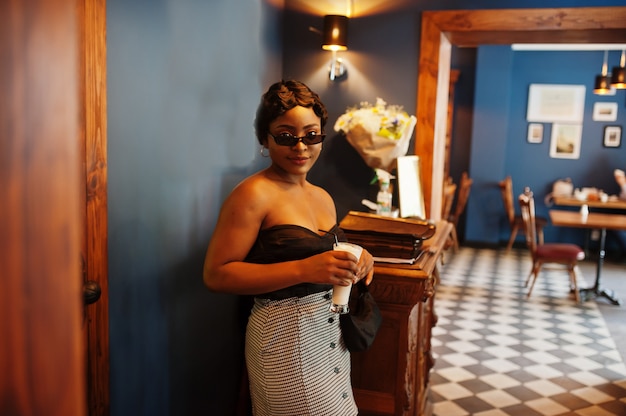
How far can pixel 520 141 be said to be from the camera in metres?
9.23

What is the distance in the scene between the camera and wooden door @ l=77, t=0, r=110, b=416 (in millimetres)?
1601

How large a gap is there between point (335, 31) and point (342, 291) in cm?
204

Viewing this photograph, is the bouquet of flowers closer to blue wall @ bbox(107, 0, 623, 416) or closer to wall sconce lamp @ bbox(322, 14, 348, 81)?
wall sconce lamp @ bbox(322, 14, 348, 81)

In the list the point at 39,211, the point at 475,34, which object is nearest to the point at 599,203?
the point at 475,34

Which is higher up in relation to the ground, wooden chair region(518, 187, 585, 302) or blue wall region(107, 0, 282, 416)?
blue wall region(107, 0, 282, 416)

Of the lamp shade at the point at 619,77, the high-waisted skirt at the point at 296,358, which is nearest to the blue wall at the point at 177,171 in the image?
the high-waisted skirt at the point at 296,358

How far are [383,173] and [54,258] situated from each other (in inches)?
117

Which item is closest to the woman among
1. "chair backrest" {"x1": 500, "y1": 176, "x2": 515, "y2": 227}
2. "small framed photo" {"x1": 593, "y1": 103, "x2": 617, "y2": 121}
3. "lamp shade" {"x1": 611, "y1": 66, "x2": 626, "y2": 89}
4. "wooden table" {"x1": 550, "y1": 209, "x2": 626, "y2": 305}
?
"wooden table" {"x1": 550, "y1": 209, "x2": 626, "y2": 305}

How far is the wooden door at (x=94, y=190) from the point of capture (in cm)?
160

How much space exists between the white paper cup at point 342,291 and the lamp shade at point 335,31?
6.30ft

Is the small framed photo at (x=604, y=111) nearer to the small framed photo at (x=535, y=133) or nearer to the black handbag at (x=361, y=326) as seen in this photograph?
the small framed photo at (x=535, y=133)

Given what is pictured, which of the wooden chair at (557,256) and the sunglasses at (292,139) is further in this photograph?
the wooden chair at (557,256)

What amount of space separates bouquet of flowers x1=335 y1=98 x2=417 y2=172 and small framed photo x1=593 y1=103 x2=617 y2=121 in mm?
6672

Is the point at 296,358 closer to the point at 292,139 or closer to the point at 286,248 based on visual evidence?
the point at 286,248
